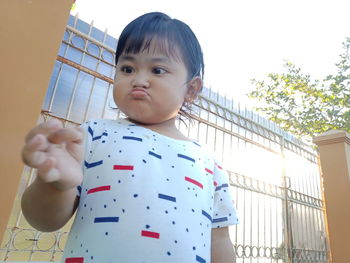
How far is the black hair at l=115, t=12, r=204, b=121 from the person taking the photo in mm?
1023

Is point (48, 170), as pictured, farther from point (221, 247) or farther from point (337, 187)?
point (337, 187)

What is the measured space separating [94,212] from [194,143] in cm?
49

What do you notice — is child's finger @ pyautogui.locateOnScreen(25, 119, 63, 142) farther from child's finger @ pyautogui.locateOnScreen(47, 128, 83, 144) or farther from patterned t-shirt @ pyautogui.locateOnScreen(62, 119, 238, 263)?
patterned t-shirt @ pyautogui.locateOnScreen(62, 119, 238, 263)

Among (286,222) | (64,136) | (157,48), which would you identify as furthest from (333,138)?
(64,136)

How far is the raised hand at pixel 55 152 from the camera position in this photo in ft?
1.72

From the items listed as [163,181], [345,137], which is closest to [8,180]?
[163,181]

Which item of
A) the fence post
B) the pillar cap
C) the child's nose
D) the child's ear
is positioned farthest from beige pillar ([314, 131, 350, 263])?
the child's nose

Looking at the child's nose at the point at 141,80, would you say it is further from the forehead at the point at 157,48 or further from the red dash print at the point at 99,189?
the red dash print at the point at 99,189

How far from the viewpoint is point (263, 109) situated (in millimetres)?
11656

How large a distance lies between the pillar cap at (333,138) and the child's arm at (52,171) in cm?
439

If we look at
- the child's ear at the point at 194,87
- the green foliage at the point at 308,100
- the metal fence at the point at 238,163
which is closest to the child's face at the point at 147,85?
the child's ear at the point at 194,87

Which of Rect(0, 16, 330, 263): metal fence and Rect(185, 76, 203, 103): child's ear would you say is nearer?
Rect(185, 76, 203, 103): child's ear

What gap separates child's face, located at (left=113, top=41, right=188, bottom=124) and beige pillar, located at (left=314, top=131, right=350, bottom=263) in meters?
3.81

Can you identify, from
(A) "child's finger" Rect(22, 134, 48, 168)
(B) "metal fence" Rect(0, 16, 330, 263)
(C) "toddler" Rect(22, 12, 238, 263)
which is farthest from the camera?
(B) "metal fence" Rect(0, 16, 330, 263)
